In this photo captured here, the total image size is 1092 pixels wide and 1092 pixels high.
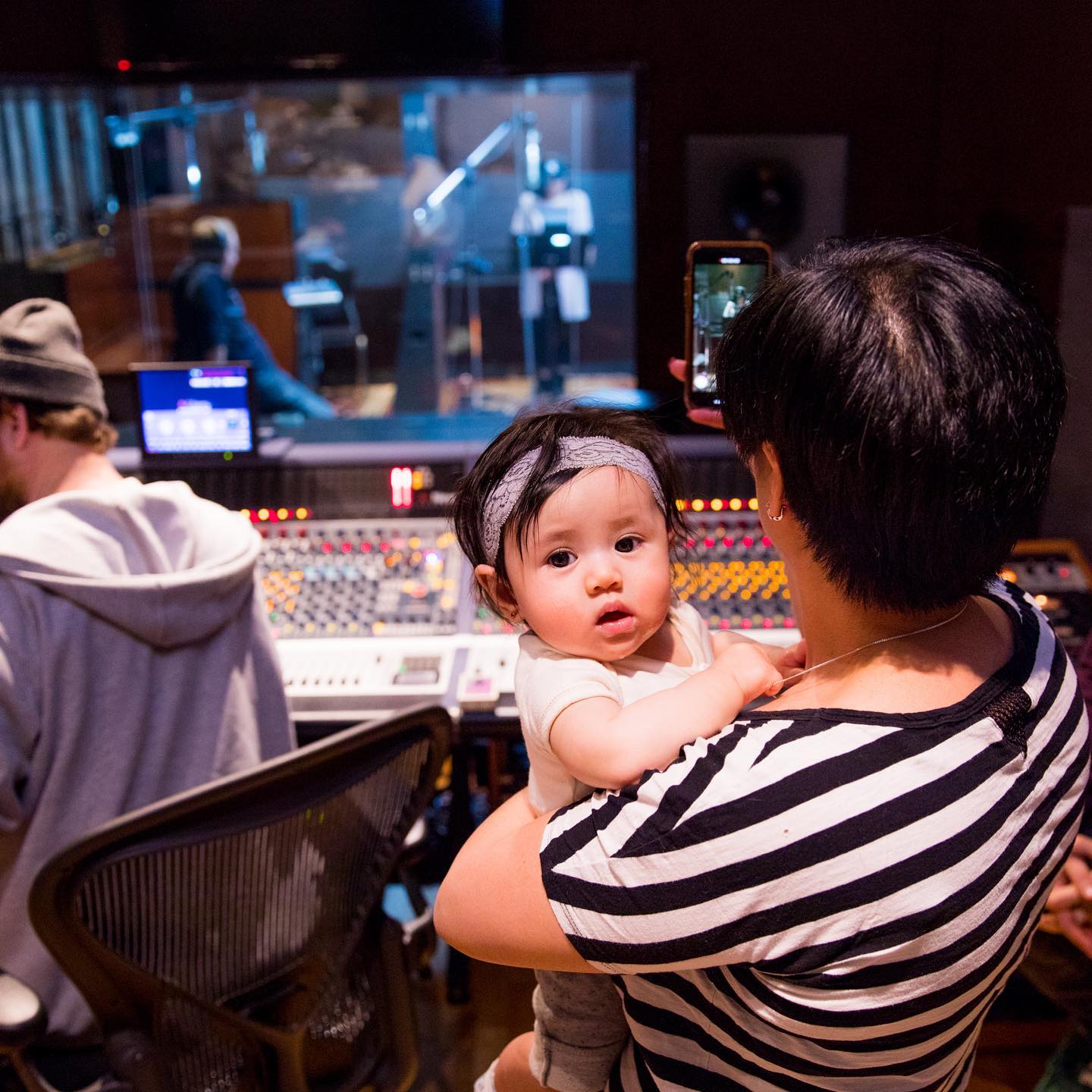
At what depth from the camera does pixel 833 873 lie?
2.51 feet

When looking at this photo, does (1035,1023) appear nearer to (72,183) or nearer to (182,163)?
(72,183)

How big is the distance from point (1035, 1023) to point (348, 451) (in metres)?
2.02

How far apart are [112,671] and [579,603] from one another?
34.8 inches

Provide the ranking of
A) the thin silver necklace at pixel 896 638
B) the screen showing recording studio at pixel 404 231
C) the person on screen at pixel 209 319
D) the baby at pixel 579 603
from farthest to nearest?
the screen showing recording studio at pixel 404 231 < the person on screen at pixel 209 319 < the baby at pixel 579 603 < the thin silver necklace at pixel 896 638

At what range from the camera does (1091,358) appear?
93.0 inches

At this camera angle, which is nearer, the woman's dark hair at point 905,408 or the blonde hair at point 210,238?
the woman's dark hair at point 905,408

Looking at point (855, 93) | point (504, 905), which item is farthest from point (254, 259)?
point (504, 905)

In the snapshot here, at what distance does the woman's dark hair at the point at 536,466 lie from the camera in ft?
3.54

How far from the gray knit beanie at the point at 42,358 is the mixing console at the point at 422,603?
1.75ft

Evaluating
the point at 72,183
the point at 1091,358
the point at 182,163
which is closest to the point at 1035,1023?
the point at 1091,358

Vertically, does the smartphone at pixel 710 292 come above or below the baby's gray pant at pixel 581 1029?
above

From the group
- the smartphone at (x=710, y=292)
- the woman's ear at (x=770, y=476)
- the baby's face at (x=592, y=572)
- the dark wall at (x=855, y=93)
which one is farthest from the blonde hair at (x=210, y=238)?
the woman's ear at (x=770, y=476)

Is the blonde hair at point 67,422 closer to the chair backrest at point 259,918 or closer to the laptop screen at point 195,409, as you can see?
the laptop screen at point 195,409

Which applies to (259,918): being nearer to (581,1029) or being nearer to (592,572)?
(581,1029)
